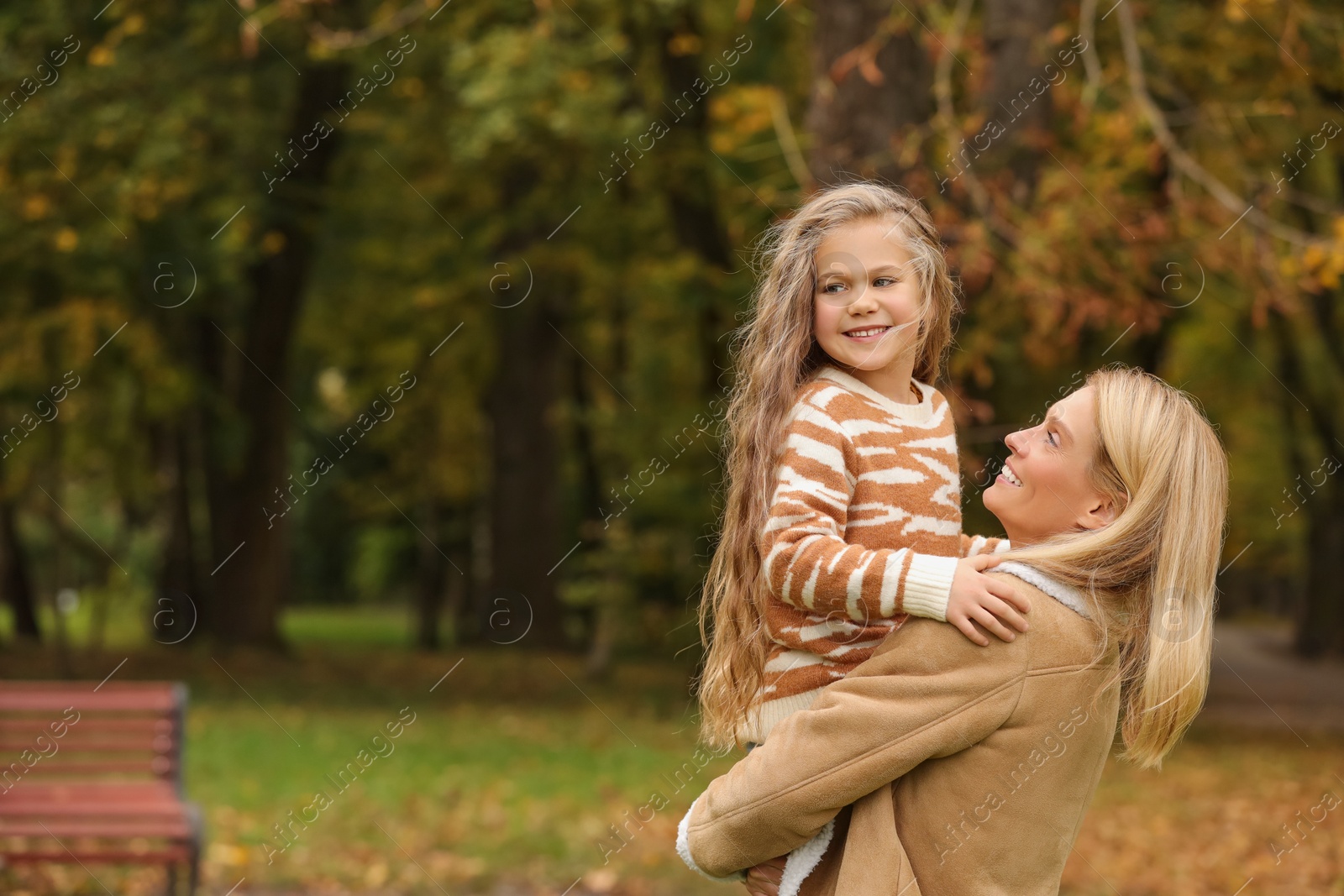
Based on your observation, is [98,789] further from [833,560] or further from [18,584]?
[18,584]

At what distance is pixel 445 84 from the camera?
14016 mm

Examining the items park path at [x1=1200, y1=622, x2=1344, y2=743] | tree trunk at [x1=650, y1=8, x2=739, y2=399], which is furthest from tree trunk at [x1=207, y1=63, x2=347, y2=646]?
park path at [x1=1200, y1=622, x2=1344, y2=743]

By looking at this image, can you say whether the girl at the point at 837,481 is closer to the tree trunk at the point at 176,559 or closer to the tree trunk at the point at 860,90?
the tree trunk at the point at 860,90

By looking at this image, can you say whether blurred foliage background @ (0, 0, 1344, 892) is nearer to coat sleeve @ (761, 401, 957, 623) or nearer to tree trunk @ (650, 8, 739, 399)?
tree trunk @ (650, 8, 739, 399)

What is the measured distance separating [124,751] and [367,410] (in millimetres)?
16444

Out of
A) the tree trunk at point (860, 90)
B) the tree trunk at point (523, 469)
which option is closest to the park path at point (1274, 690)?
the tree trunk at point (860, 90)

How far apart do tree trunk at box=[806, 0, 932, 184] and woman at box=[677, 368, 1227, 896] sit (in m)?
4.12

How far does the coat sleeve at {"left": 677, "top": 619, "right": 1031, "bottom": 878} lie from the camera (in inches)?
80.0

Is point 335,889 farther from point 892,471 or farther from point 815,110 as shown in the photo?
point 892,471

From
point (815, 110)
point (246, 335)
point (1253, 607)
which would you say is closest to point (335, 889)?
point (815, 110)

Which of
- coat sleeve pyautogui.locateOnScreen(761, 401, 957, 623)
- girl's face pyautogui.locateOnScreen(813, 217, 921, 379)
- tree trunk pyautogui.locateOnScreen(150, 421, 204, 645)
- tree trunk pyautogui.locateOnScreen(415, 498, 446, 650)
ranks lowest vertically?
tree trunk pyautogui.locateOnScreen(415, 498, 446, 650)

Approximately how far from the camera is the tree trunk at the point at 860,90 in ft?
20.2

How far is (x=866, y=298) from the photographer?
2.28 meters

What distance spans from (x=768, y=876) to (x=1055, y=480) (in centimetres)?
76
